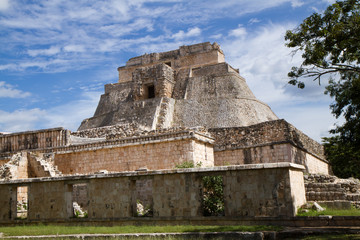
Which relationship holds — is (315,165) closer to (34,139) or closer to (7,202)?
(34,139)

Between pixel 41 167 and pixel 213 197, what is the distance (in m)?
8.86

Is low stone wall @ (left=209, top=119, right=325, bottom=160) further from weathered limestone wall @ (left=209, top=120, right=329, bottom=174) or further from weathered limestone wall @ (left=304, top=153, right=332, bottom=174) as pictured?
weathered limestone wall @ (left=304, top=153, right=332, bottom=174)

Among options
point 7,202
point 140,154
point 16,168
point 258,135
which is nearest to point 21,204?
point 16,168

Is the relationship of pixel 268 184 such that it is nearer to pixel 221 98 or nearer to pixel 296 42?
pixel 296 42

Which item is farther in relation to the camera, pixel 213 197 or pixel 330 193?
pixel 330 193

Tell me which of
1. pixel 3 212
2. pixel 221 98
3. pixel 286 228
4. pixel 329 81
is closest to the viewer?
pixel 286 228

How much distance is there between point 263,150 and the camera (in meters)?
18.9

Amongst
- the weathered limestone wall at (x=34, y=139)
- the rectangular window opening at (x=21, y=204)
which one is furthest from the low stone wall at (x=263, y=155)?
the rectangular window opening at (x=21, y=204)

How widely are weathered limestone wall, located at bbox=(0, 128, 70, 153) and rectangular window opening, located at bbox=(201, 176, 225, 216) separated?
8.98 meters

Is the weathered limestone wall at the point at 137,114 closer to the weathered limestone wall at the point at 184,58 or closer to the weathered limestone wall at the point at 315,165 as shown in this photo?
the weathered limestone wall at the point at 184,58

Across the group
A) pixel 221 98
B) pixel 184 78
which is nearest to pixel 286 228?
pixel 221 98

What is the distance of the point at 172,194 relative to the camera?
1195cm

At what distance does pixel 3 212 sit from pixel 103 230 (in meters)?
5.62

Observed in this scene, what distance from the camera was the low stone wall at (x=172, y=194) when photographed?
10758mm
